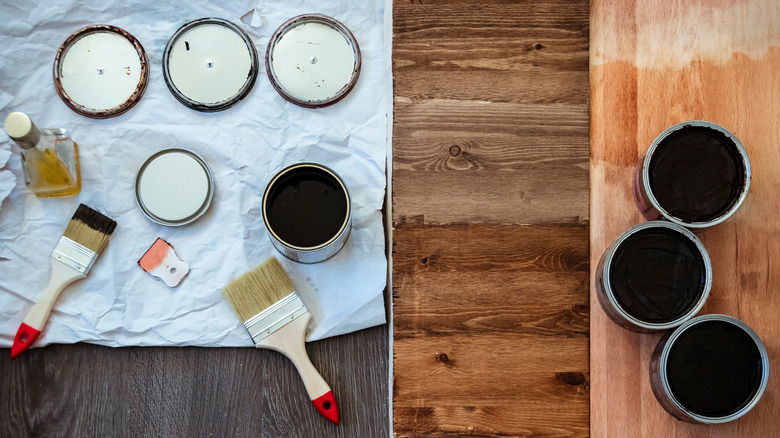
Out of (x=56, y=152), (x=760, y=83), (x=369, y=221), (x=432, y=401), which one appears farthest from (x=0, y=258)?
(x=760, y=83)

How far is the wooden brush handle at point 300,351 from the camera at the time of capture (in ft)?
2.91

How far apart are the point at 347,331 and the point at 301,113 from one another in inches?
15.1

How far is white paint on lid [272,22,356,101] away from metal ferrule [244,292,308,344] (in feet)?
1.14

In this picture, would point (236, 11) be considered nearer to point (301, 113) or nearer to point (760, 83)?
point (301, 113)

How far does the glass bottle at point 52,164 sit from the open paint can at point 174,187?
11cm

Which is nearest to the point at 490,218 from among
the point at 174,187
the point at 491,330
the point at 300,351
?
the point at 491,330

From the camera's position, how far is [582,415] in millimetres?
768

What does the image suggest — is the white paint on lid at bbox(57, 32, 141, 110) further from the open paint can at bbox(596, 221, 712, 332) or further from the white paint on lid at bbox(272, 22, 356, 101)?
the open paint can at bbox(596, 221, 712, 332)

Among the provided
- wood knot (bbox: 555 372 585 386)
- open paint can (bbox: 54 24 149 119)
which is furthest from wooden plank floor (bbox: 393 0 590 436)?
open paint can (bbox: 54 24 149 119)

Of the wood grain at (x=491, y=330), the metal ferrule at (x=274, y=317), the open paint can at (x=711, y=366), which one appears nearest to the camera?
the open paint can at (x=711, y=366)

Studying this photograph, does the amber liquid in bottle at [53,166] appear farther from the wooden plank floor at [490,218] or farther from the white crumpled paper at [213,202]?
the wooden plank floor at [490,218]

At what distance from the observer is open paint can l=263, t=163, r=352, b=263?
0.83m

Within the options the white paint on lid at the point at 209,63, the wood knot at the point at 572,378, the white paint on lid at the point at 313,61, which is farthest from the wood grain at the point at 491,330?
the white paint on lid at the point at 209,63

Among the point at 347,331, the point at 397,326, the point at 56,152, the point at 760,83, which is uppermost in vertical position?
the point at 760,83
